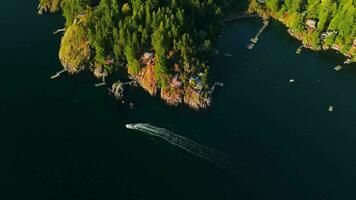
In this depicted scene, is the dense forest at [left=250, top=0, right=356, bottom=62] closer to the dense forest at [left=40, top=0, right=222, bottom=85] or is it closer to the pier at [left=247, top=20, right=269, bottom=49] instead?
the pier at [left=247, top=20, right=269, bottom=49]

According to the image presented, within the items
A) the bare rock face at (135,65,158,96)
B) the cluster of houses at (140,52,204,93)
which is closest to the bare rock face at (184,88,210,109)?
the cluster of houses at (140,52,204,93)

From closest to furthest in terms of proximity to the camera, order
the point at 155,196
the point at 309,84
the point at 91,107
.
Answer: the point at 155,196 → the point at 91,107 → the point at 309,84

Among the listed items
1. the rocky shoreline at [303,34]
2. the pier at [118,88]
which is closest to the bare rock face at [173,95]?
the pier at [118,88]

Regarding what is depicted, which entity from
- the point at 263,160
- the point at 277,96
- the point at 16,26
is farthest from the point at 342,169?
the point at 16,26

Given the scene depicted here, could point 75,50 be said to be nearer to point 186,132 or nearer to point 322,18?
point 186,132

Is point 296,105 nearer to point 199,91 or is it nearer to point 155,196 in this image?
point 199,91

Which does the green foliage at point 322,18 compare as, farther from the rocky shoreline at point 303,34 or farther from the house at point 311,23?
the house at point 311,23
